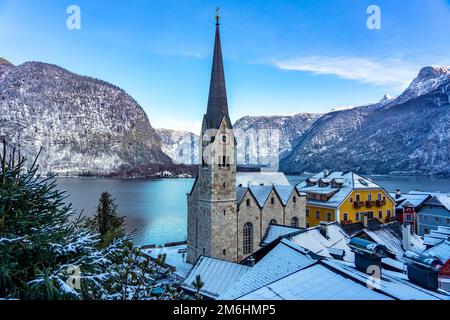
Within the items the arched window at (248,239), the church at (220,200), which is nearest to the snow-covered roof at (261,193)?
the church at (220,200)

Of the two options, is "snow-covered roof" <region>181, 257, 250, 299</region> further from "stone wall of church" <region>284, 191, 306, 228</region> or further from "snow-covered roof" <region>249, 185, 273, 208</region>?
"stone wall of church" <region>284, 191, 306, 228</region>

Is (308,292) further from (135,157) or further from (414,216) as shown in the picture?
(135,157)

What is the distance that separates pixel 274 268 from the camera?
9289 mm

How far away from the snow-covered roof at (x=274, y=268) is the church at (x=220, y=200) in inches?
440

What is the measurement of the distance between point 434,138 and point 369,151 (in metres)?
78.7

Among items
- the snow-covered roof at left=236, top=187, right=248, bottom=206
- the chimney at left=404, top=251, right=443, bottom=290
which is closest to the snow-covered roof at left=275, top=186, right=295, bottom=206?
the snow-covered roof at left=236, top=187, right=248, bottom=206

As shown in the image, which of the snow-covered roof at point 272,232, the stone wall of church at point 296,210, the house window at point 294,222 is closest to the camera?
the snow-covered roof at point 272,232

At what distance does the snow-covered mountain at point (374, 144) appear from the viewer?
41969mm

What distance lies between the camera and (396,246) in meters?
19.2

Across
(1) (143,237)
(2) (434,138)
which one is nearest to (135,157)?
(1) (143,237)

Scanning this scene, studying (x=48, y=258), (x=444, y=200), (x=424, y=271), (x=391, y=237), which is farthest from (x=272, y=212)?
(x=48, y=258)

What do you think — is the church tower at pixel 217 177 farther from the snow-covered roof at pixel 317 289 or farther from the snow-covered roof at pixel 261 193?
the snow-covered roof at pixel 317 289

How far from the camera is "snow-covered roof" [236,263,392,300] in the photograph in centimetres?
420
